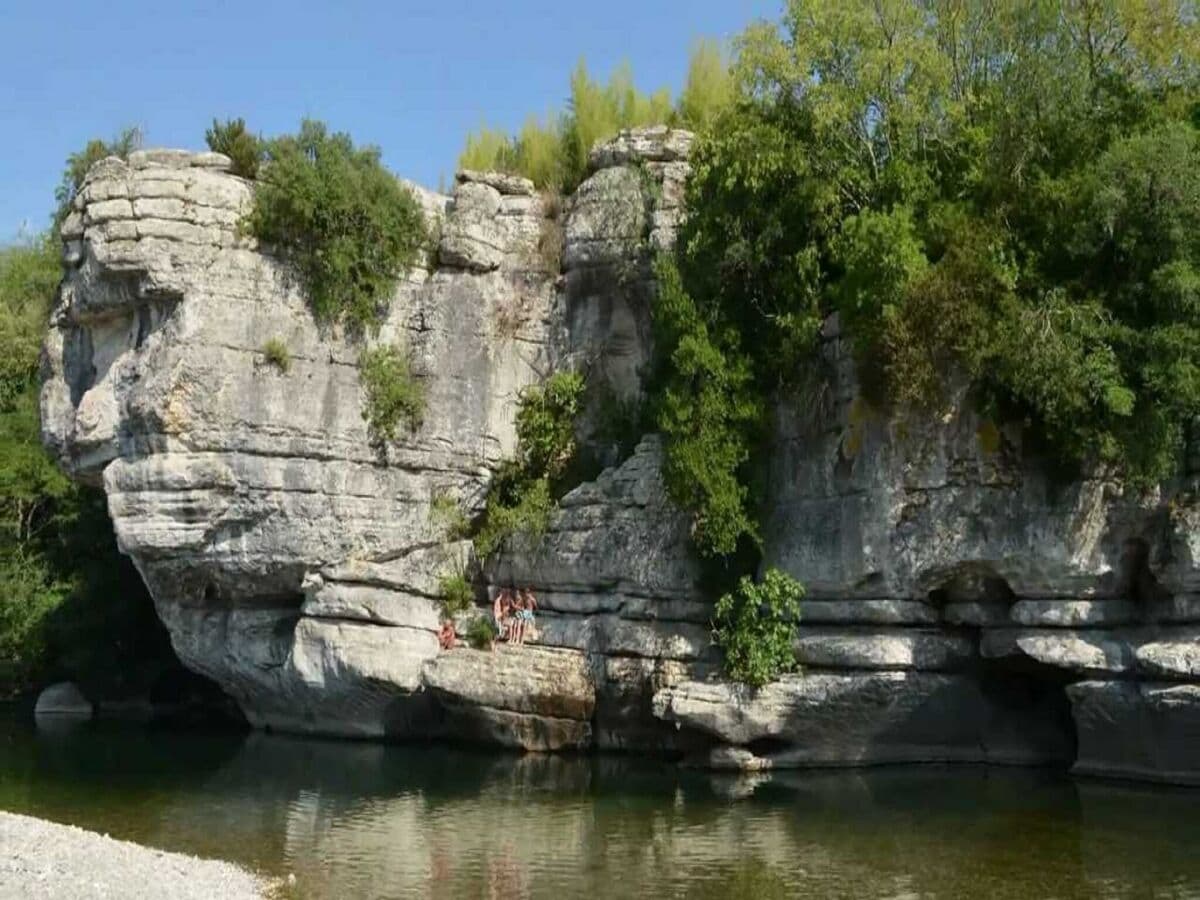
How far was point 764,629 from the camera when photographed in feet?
72.7

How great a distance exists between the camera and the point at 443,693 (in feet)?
81.6

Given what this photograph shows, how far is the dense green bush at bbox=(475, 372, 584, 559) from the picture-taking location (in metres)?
27.3

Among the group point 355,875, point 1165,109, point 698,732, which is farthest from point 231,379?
point 1165,109

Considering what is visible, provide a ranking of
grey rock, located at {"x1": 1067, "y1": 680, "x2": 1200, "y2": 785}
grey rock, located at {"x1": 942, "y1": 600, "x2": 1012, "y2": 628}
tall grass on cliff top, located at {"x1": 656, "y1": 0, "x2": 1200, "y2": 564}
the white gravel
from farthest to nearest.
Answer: grey rock, located at {"x1": 942, "y1": 600, "x2": 1012, "y2": 628}, tall grass on cliff top, located at {"x1": 656, "y1": 0, "x2": 1200, "y2": 564}, grey rock, located at {"x1": 1067, "y1": 680, "x2": 1200, "y2": 785}, the white gravel

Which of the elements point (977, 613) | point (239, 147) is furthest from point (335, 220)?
point (977, 613)

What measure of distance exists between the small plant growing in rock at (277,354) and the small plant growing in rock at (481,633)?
20.4ft

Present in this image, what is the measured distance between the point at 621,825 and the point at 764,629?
5.39 m

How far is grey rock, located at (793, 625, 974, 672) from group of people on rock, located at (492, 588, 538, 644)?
608 centimetres

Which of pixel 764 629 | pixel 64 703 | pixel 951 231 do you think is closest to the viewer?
pixel 951 231

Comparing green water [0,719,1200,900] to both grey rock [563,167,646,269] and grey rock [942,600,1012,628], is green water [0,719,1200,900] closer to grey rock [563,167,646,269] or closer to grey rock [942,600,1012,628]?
grey rock [942,600,1012,628]

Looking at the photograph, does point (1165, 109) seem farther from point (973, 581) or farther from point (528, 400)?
point (528, 400)

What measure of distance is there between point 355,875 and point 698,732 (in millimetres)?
8883

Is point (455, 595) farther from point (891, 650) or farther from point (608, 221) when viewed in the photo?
point (891, 650)

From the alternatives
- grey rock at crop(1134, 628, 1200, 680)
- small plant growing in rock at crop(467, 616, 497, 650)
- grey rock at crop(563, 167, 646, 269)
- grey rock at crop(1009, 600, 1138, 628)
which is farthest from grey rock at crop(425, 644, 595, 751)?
grey rock at crop(1134, 628, 1200, 680)
